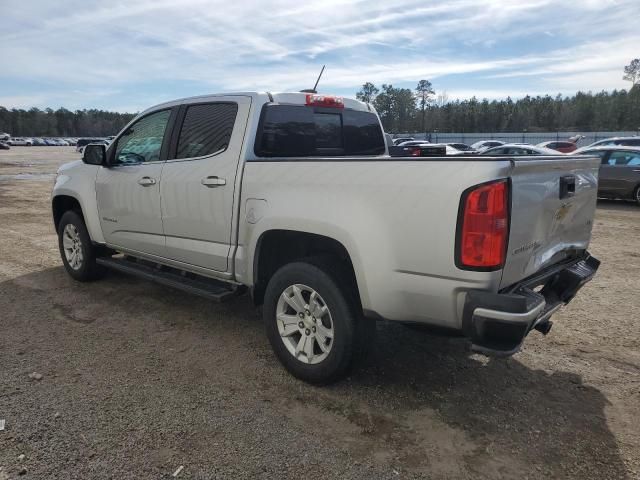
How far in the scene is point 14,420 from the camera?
9.73 feet

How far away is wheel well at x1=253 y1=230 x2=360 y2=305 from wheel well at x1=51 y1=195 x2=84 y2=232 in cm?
310

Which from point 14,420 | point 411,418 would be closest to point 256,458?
point 411,418

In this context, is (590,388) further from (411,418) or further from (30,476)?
(30,476)

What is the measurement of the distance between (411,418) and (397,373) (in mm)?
579

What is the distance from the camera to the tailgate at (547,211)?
2635 mm

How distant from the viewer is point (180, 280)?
4332mm

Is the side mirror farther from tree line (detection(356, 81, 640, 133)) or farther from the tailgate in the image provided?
tree line (detection(356, 81, 640, 133))

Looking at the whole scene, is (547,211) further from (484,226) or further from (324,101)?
(324,101)

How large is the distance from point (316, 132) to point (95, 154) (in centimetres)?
232

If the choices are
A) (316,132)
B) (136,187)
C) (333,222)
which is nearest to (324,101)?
(316,132)

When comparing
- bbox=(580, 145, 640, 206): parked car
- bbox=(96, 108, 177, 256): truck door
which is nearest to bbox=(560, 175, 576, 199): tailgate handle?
bbox=(96, 108, 177, 256): truck door

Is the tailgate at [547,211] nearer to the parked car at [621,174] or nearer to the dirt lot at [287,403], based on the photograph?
the dirt lot at [287,403]

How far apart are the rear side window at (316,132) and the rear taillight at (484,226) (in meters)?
1.82

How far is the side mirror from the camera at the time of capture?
4.98m
